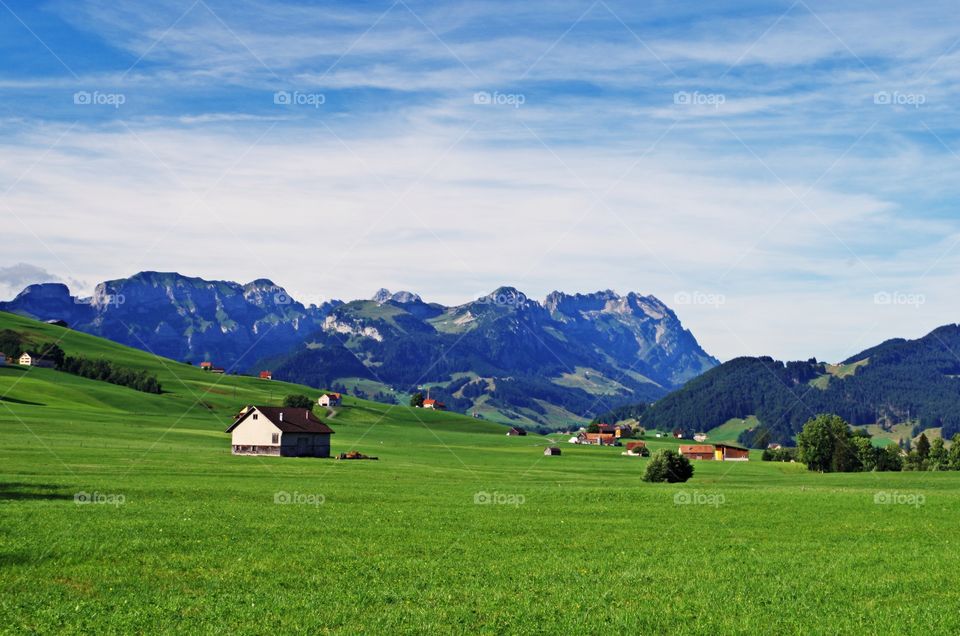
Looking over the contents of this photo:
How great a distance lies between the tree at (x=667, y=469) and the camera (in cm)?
8881

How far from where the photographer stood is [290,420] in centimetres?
11950

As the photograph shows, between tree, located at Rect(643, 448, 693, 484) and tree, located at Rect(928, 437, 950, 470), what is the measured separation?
8156 centimetres

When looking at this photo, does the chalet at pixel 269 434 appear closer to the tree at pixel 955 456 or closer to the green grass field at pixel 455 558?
the green grass field at pixel 455 558

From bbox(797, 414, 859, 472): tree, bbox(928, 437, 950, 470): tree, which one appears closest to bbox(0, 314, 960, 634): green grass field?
bbox(797, 414, 859, 472): tree

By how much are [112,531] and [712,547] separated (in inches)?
1004

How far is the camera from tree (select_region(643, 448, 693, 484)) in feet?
291

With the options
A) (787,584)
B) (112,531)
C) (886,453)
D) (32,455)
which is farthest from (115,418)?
(787,584)

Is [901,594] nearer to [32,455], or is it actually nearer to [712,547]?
[712,547]

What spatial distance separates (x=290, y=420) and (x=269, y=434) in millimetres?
3566

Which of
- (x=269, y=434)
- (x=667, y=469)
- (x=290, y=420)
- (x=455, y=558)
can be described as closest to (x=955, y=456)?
(x=667, y=469)

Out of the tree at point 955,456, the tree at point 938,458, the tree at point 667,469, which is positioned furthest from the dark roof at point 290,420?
the tree at point 938,458

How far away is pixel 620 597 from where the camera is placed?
88.1ft

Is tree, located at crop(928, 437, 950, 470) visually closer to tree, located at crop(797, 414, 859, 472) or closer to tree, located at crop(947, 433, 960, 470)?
tree, located at crop(947, 433, 960, 470)

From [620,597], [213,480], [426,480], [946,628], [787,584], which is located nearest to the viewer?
[946,628]
